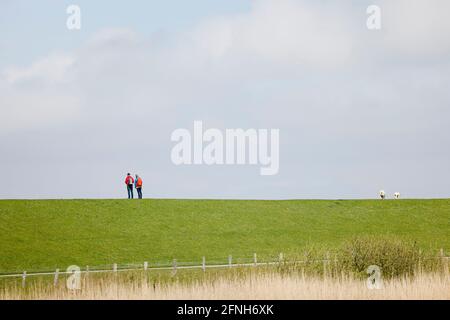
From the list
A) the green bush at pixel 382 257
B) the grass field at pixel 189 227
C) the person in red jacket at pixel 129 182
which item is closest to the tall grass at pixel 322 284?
the green bush at pixel 382 257

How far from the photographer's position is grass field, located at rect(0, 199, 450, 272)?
51656 mm

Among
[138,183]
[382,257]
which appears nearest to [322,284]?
[382,257]

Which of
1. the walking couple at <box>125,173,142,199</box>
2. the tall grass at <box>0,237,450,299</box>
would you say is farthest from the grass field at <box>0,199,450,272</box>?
the tall grass at <box>0,237,450,299</box>

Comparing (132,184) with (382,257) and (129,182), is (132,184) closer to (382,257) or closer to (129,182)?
(129,182)

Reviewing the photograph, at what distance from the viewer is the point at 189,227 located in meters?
60.0

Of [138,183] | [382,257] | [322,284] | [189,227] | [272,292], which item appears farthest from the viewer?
[138,183]

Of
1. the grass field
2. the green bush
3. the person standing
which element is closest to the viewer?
the green bush

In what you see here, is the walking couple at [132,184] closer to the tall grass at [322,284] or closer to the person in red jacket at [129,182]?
the person in red jacket at [129,182]

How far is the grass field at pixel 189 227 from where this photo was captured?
2034 inches

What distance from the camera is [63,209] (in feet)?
203

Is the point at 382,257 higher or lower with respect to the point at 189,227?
lower

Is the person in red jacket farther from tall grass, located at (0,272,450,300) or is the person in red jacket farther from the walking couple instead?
tall grass, located at (0,272,450,300)

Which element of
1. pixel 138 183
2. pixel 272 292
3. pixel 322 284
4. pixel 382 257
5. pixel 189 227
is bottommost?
pixel 272 292

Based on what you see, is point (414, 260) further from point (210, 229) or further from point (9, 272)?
point (210, 229)
